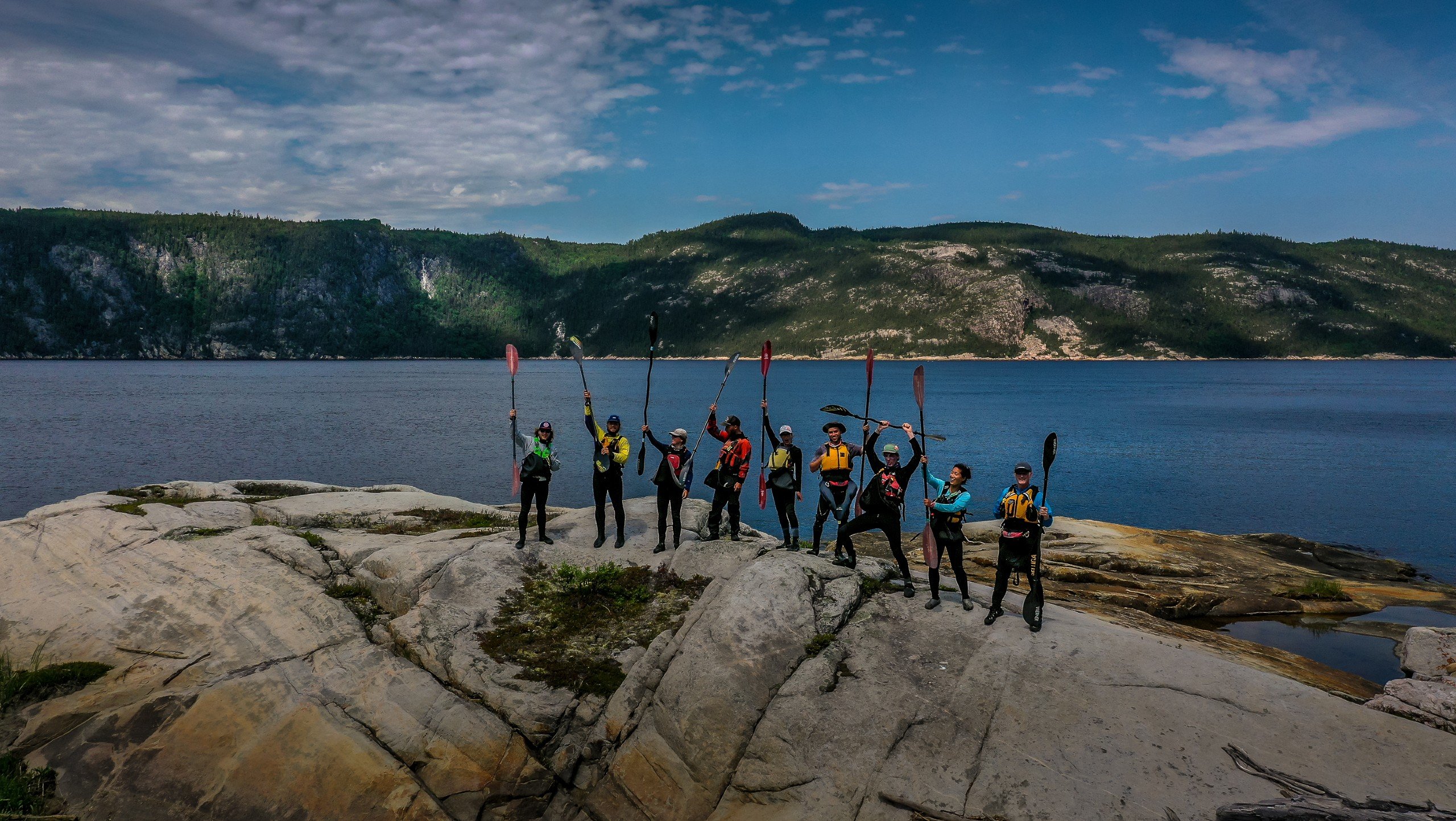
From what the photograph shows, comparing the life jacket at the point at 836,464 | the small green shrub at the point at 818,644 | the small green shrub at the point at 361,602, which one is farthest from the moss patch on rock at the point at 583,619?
the life jacket at the point at 836,464

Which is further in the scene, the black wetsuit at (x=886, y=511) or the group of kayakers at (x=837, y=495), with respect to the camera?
the black wetsuit at (x=886, y=511)

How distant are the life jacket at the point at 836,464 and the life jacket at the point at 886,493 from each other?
120 cm

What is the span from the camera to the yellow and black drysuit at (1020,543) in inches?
532

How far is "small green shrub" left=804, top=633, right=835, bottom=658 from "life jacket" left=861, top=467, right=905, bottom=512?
2.89 metres

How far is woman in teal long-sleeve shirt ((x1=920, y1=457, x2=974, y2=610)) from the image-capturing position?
46.5 feet

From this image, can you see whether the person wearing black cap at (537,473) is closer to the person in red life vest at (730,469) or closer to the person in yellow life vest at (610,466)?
the person in yellow life vest at (610,466)

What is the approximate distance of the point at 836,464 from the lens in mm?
16484

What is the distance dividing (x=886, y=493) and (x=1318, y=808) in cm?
794

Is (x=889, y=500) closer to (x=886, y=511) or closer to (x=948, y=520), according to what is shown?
(x=886, y=511)

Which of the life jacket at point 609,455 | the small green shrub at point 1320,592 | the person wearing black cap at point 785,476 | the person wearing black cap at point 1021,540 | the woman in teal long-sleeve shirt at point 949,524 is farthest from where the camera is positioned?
the small green shrub at point 1320,592

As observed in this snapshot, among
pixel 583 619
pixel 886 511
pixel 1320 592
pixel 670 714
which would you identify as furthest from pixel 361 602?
pixel 1320 592

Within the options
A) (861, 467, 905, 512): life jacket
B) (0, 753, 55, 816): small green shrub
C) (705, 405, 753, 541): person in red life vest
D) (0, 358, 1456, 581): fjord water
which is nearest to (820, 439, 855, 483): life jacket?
(861, 467, 905, 512): life jacket

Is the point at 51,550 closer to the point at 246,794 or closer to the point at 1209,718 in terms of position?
the point at 246,794

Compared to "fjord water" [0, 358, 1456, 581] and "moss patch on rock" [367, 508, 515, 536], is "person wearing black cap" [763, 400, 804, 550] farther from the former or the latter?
"fjord water" [0, 358, 1456, 581]
